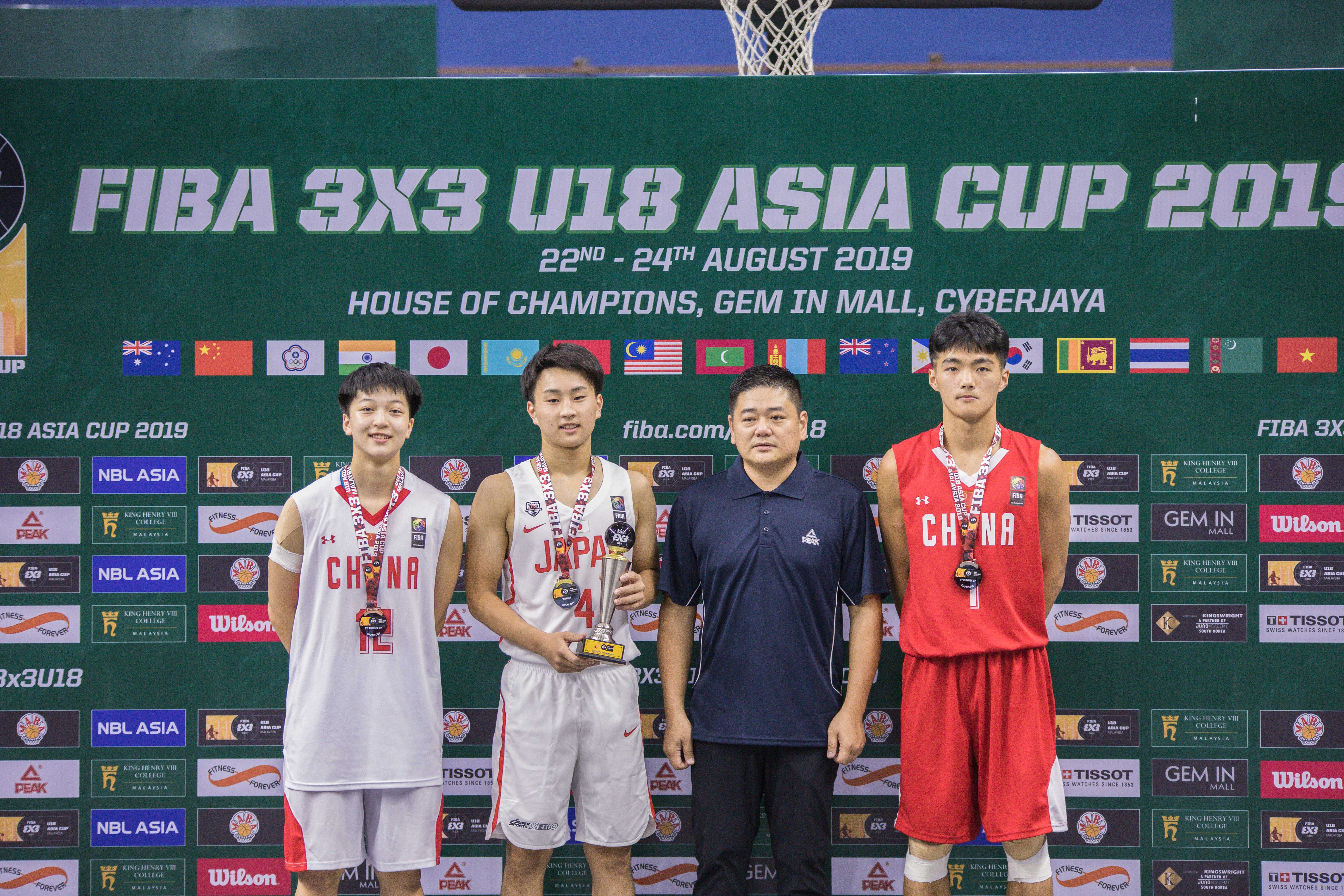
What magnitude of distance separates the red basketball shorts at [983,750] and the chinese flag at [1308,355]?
170cm

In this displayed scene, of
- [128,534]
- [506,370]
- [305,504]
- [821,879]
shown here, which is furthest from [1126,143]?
[128,534]

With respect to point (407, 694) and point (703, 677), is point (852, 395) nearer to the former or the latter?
point (703, 677)

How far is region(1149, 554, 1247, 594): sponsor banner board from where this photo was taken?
Answer: 3.38 m

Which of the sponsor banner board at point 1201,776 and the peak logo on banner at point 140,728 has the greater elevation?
the peak logo on banner at point 140,728

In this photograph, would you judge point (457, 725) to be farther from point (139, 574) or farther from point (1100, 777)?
point (1100, 777)

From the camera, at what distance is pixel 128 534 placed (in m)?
3.43

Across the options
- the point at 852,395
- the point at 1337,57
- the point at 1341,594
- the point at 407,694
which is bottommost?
the point at 407,694

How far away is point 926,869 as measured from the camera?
8.95ft

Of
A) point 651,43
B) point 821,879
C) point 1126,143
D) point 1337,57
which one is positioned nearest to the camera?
point 821,879

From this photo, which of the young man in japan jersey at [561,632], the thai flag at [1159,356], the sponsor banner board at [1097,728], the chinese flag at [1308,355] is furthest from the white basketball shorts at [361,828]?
the chinese flag at [1308,355]

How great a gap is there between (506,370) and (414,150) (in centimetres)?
94

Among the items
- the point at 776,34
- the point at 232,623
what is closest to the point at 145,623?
the point at 232,623

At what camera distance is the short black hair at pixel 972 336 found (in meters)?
2.70

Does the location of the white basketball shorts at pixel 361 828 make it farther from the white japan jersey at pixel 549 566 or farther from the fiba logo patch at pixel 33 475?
the fiba logo patch at pixel 33 475
